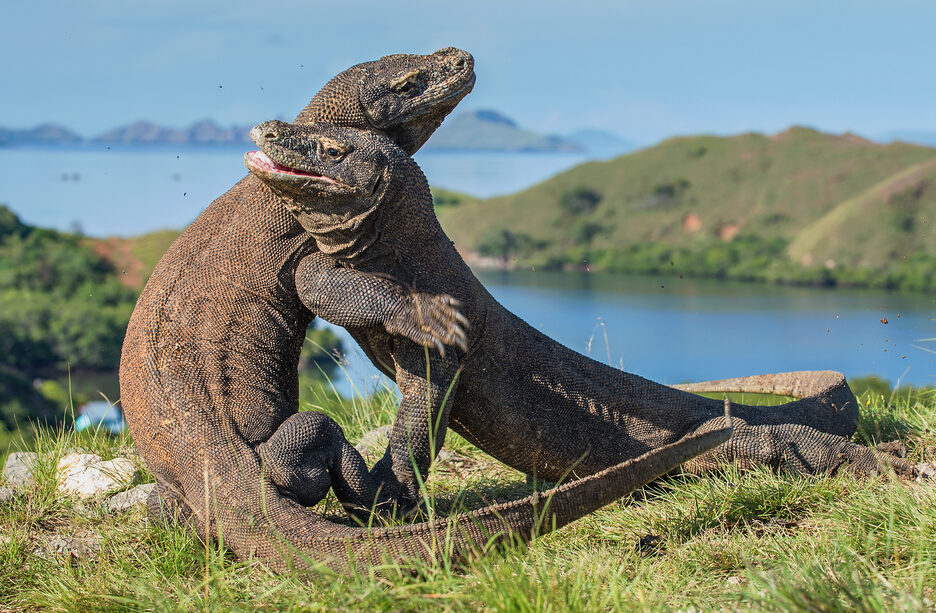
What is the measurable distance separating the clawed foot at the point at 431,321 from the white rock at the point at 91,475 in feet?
10.2

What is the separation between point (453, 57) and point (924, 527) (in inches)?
152

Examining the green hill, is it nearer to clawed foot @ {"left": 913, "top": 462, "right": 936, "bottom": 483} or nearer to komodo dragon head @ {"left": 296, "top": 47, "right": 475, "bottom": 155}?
clawed foot @ {"left": 913, "top": 462, "right": 936, "bottom": 483}

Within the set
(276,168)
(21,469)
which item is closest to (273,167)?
(276,168)

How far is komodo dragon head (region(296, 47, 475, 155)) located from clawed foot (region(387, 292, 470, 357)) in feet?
3.64

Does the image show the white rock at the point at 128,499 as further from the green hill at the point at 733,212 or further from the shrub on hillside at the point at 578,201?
the shrub on hillside at the point at 578,201

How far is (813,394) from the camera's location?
6.75 metres

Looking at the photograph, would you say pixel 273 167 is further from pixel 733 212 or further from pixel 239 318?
pixel 733 212

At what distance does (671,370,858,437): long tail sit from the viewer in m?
6.53

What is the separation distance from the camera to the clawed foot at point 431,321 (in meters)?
4.95

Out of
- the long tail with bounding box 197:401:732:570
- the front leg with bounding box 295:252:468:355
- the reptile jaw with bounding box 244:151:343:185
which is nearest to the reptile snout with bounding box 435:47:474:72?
the reptile jaw with bounding box 244:151:343:185

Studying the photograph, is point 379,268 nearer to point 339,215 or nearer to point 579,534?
point 339,215

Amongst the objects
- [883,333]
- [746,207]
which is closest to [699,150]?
[746,207]

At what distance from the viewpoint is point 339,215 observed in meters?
4.93

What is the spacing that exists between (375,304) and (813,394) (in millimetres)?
3916
